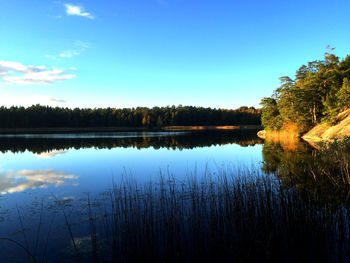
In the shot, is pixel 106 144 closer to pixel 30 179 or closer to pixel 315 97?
pixel 30 179

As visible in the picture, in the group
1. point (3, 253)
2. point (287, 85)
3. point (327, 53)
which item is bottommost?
point (3, 253)

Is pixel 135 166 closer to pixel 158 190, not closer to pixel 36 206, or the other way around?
pixel 158 190

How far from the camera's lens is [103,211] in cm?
759

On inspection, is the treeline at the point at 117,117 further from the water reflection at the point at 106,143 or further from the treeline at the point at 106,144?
the treeline at the point at 106,144

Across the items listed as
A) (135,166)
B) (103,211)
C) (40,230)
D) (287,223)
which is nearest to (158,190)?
(103,211)

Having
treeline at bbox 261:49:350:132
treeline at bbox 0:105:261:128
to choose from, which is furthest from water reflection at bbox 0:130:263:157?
treeline at bbox 0:105:261:128

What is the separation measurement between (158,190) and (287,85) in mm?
44833

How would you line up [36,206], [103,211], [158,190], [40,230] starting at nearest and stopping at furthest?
1. [40,230]
2. [103,211]
3. [36,206]
4. [158,190]

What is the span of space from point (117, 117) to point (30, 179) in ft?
369

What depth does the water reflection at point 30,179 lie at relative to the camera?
11188 mm

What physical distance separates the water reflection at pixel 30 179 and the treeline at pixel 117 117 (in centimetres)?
10115

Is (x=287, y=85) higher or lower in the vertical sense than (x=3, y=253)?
higher

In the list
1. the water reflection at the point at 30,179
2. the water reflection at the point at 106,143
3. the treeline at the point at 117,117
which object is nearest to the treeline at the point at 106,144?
the water reflection at the point at 106,143

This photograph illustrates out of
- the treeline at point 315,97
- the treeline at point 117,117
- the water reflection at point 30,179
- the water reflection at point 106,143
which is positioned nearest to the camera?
the water reflection at point 30,179
